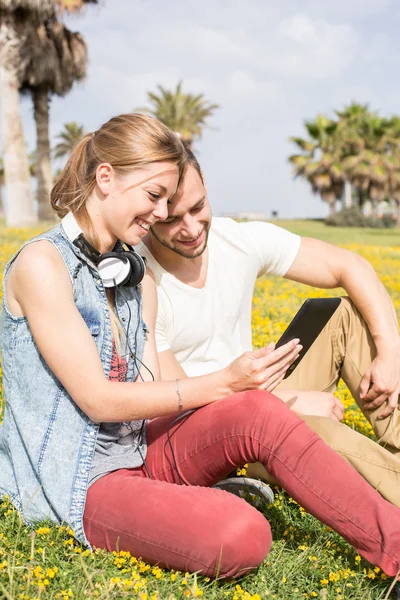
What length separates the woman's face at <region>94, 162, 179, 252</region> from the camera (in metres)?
2.81

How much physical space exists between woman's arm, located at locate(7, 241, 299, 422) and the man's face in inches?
31.5

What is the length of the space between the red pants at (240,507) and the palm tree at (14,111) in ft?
58.9

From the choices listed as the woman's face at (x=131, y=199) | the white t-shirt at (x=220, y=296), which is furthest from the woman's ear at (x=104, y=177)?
the white t-shirt at (x=220, y=296)

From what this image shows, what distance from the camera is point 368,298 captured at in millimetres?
3664

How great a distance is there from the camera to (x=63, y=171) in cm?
297

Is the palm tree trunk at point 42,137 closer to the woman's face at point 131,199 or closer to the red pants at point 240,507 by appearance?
the woman's face at point 131,199

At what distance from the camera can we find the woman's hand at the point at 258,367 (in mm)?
2748

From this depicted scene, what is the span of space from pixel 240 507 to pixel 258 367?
1.76 ft

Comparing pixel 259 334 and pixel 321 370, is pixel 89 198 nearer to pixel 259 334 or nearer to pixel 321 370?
pixel 321 370

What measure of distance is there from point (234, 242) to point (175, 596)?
6.29ft

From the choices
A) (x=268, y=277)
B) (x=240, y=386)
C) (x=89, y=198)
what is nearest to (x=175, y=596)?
(x=240, y=386)

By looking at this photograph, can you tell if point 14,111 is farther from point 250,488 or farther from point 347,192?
point 347,192

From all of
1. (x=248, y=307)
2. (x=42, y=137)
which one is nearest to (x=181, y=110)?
(x=42, y=137)

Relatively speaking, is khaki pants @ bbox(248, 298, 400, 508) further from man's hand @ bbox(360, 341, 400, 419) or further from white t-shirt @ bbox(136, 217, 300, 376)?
white t-shirt @ bbox(136, 217, 300, 376)
